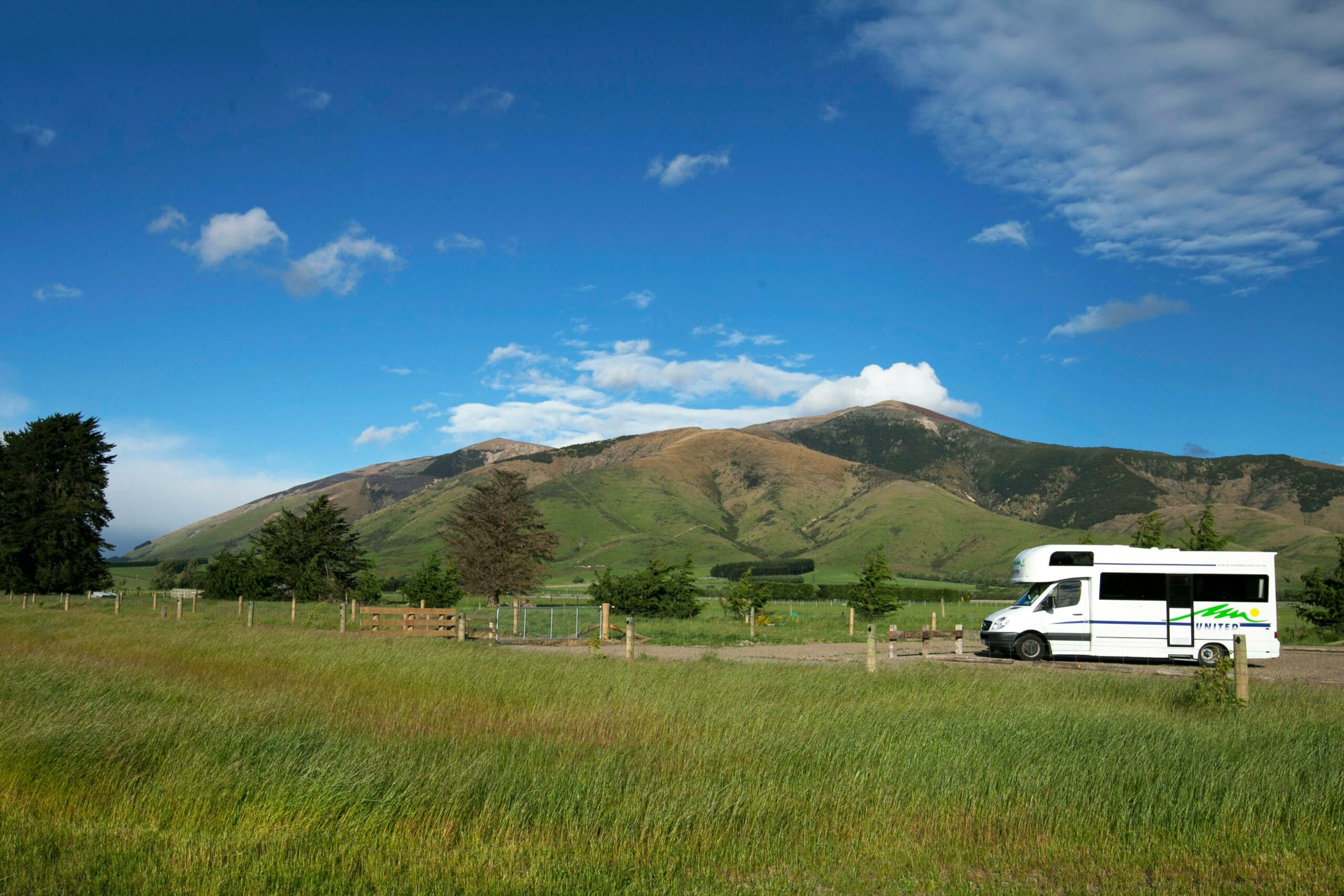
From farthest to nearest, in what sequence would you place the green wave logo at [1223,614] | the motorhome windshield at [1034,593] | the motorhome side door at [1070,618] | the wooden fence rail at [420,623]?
the wooden fence rail at [420,623] → the motorhome windshield at [1034,593] → the motorhome side door at [1070,618] → the green wave logo at [1223,614]

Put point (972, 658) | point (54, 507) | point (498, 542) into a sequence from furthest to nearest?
point (54, 507) < point (498, 542) < point (972, 658)

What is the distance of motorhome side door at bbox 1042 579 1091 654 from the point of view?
73.8 ft

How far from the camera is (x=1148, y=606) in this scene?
22.1 metres

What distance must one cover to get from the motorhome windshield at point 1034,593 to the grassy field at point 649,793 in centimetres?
1069

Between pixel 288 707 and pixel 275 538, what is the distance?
49.6m

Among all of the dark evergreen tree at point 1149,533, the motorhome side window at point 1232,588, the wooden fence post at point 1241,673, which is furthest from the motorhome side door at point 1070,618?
the dark evergreen tree at point 1149,533

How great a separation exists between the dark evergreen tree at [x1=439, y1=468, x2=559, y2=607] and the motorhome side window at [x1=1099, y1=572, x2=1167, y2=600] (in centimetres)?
3217

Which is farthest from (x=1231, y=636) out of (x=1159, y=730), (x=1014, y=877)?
(x=1014, y=877)

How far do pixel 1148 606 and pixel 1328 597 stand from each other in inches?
731

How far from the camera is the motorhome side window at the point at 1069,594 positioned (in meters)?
22.7

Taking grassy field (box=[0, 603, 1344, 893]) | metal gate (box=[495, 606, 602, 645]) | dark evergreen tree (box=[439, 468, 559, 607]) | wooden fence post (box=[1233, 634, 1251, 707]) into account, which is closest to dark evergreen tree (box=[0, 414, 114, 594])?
dark evergreen tree (box=[439, 468, 559, 607])

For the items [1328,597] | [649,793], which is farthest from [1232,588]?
[649,793]

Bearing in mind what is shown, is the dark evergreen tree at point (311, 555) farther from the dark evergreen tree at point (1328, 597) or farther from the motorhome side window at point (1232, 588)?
the dark evergreen tree at point (1328, 597)

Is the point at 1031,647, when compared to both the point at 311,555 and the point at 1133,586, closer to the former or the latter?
the point at 1133,586
